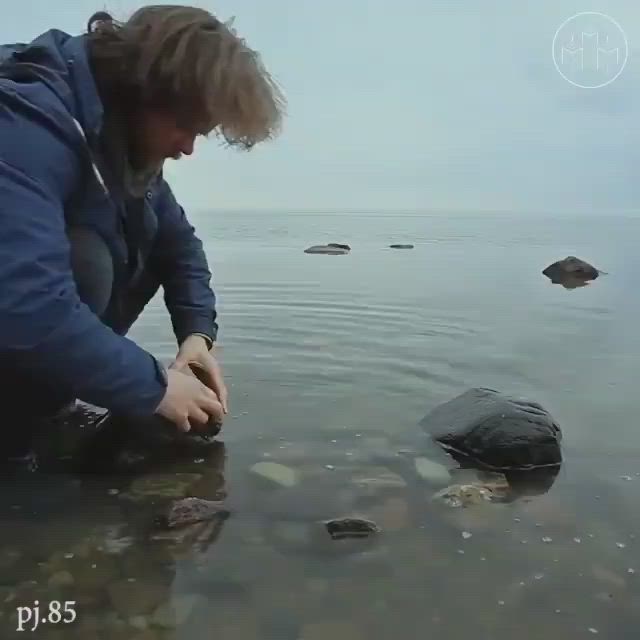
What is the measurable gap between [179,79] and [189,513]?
4.84 ft

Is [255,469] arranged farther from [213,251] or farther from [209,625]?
[213,251]

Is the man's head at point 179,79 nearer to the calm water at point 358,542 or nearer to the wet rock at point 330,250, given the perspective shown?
the calm water at point 358,542

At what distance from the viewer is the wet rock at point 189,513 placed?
2.69m

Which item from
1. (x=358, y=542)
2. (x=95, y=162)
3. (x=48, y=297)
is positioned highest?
(x=95, y=162)

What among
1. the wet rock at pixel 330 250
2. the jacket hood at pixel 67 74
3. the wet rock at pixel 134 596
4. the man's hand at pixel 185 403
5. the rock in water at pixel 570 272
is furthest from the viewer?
the wet rock at pixel 330 250

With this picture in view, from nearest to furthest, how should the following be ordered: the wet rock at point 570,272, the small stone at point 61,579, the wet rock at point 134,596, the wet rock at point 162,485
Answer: the wet rock at point 134,596
the small stone at point 61,579
the wet rock at point 162,485
the wet rock at point 570,272

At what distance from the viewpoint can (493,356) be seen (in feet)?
18.0

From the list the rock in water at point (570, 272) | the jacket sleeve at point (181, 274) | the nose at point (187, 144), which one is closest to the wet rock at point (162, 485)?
the jacket sleeve at point (181, 274)

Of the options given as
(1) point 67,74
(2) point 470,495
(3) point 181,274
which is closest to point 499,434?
(2) point 470,495

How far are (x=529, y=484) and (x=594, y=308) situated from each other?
5.35 m

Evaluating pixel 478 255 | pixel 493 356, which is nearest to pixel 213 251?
pixel 478 255

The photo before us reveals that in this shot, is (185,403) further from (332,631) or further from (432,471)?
(432,471)

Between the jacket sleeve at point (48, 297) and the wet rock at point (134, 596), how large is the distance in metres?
0.53

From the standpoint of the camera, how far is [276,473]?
3.17 metres
